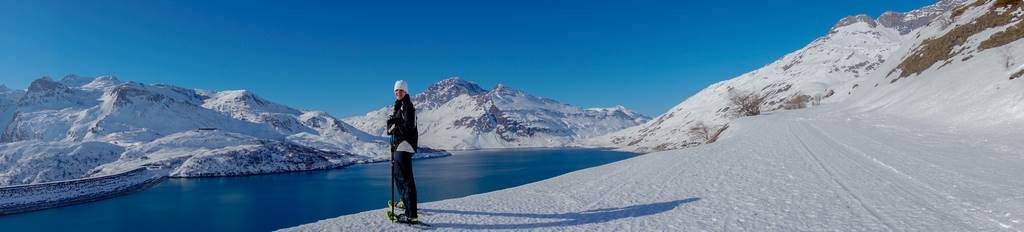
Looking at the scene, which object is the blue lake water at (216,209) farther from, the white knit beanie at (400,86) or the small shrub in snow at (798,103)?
the small shrub in snow at (798,103)

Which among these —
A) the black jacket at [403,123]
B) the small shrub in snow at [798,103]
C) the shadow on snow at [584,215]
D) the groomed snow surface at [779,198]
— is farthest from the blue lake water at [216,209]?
the small shrub in snow at [798,103]

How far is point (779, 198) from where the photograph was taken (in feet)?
31.2

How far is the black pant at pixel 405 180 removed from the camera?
29.7 ft

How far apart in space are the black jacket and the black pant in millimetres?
259

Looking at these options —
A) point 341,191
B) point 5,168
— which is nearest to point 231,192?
point 341,191

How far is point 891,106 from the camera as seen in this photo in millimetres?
37031

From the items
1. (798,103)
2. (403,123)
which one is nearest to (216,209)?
(403,123)

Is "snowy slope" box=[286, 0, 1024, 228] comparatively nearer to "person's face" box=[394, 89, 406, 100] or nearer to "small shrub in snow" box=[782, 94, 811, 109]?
"person's face" box=[394, 89, 406, 100]

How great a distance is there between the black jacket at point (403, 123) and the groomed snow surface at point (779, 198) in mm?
1662

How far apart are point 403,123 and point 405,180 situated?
110 cm

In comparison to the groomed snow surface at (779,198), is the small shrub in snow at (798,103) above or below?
above

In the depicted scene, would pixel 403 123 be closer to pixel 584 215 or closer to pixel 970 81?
pixel 584 215

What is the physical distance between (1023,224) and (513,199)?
8.73 m

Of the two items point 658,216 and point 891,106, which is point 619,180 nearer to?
point 658,216
